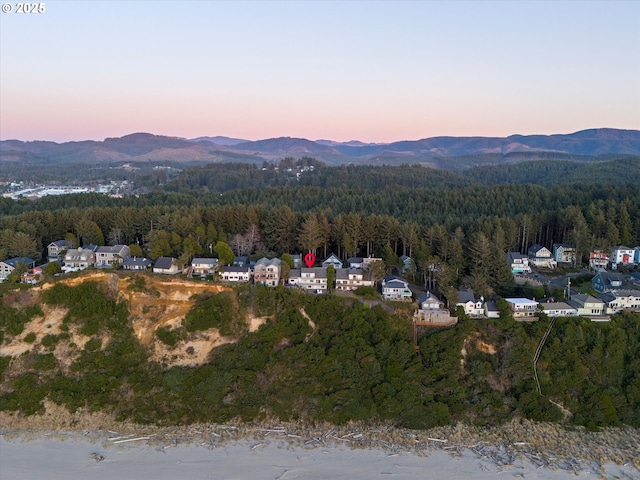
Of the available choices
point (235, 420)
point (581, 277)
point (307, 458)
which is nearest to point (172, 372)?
point (235, 420)

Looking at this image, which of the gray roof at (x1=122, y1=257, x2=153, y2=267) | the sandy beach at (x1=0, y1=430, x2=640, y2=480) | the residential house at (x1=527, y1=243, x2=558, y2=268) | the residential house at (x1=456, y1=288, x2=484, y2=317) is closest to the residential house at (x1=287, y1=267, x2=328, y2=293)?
the residential house at (x1=456, y1=288, x2=484, y2=317)

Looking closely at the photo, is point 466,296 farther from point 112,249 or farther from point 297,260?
point 112,249

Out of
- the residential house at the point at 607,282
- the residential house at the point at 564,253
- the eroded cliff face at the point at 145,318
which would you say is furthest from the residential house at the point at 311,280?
the residential house at the point at 564,253

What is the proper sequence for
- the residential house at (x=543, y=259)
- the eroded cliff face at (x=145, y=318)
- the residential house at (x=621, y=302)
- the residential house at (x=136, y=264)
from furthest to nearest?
the residential house at (x=543, y=259) < the residential house at (x=136, y=264) < the residential house at (x=621, y=302) < the eroded cliff face at (x=145, y=318)

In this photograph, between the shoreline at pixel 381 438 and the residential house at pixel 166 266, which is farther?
the residential house at pixel 166 266

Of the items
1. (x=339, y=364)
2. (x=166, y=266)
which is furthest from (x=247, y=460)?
(x=166, y=266)

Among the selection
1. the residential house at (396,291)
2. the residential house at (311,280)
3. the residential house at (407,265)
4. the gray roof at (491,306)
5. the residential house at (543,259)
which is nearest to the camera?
the gray roof at (491,306)

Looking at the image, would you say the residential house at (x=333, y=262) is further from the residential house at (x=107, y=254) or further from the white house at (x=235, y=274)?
the residential house at (x=107, y=254)
